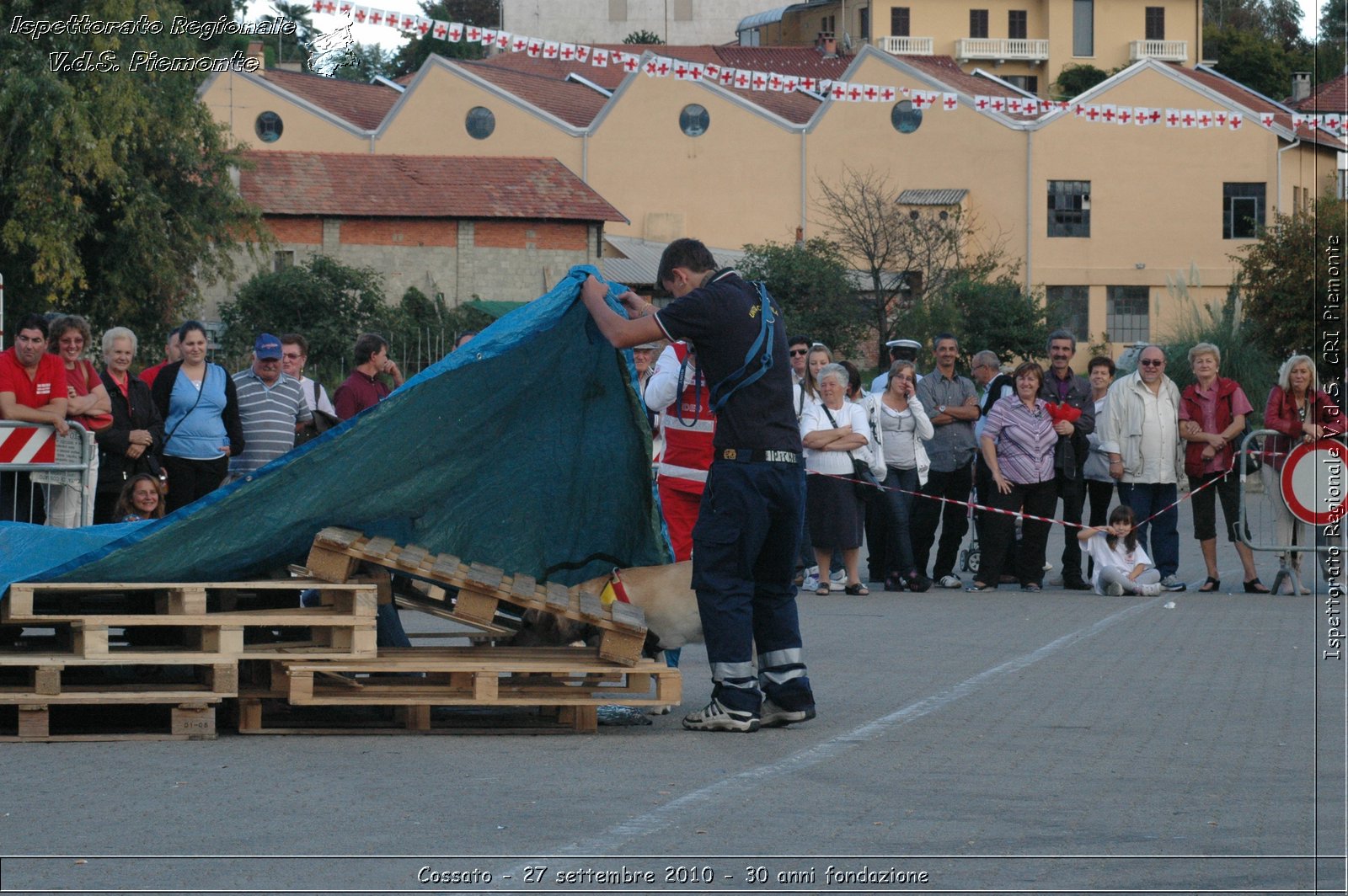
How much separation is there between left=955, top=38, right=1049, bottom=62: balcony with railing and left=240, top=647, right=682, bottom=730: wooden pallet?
84400 millimetres

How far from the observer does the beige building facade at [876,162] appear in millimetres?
64375

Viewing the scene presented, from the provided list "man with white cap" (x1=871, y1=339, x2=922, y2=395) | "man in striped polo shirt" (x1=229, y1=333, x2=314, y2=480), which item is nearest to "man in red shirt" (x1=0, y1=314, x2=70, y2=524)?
"man in striped polo shirt" (x1=229, y1=333, x2=314, y2=480)

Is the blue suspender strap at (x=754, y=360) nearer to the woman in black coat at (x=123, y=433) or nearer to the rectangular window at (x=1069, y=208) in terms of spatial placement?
the woman in black coat at (x=123, y=433)

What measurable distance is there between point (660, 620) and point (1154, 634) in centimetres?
518

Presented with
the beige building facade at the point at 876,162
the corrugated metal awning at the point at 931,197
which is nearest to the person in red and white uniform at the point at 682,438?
the beige building facade at the point at 876,162

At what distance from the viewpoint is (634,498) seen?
8.98m

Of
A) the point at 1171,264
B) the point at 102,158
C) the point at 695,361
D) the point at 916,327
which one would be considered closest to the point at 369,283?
the point at 916,327

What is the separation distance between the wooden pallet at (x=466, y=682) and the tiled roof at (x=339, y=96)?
5857cm

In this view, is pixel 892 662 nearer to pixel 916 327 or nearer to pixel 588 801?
pixel 588 801

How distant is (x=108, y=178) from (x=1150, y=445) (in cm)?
2288

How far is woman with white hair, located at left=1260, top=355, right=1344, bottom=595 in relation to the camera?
14.8 metres

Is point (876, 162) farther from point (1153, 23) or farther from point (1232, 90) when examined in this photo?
point (1153, 23)

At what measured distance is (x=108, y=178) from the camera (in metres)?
32.3

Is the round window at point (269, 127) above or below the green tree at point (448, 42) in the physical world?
below
